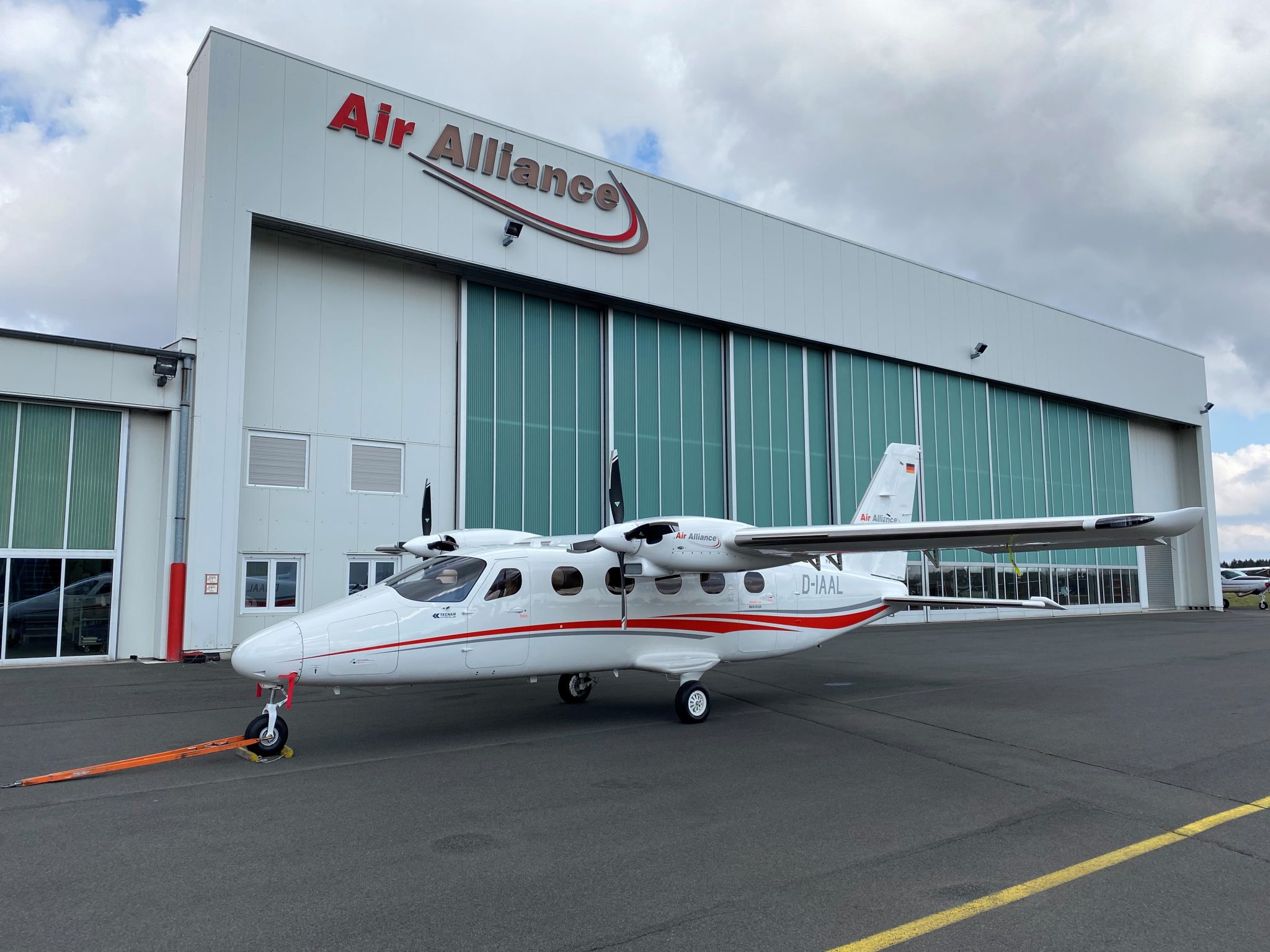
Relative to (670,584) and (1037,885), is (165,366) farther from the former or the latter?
(1037,885)

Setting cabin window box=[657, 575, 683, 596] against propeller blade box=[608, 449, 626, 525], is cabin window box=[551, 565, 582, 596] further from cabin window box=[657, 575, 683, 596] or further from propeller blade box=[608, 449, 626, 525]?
cabin window box=[657, 575, 683, 596]

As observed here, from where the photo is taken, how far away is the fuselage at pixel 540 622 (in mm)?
9406

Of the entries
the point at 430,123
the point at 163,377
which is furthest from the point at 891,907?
the point at 430,123

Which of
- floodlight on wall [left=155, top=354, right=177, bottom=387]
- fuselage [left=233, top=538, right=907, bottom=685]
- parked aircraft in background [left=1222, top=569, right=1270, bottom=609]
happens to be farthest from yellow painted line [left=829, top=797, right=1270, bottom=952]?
parked aircraft in background [left=1222, top=569, right=1270, bottom=609]

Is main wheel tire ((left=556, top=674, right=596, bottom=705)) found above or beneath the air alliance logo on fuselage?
beneath

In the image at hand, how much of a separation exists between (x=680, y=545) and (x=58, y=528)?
15.6 metres

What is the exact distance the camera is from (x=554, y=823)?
686 cm

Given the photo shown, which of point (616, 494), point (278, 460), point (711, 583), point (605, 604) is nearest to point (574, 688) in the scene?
point (605, 604)

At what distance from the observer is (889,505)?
53.4 ft

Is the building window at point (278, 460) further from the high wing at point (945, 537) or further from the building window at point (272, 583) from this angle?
the high wing at point (945, 537)

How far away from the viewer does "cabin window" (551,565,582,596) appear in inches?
449

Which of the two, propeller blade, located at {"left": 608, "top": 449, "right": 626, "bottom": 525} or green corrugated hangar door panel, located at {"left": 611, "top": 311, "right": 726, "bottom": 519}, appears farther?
green corrugated hangar door panel, located at {"left": 611, "top": 311, "right": 726, "bottom": 519}

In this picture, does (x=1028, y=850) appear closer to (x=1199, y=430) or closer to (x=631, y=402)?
(x=631, y=402)

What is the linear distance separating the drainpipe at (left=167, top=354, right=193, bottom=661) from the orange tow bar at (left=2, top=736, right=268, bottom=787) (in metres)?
10.3
